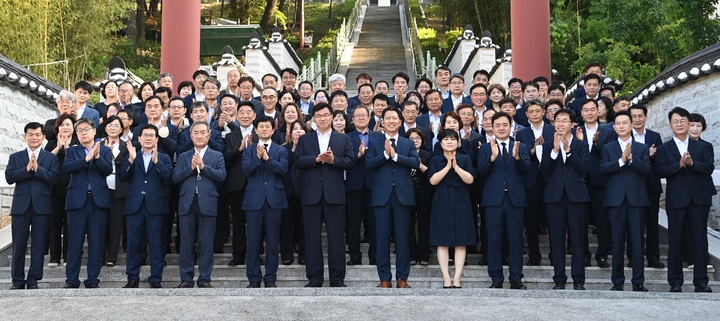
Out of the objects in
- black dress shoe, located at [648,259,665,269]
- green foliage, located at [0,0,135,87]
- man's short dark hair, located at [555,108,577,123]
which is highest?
green foliage, located at [0,0,135,87]

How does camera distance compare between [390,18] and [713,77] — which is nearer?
[713,77]

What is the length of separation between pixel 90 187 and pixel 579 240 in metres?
4.36

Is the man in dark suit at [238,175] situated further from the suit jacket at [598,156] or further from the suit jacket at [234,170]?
the suit jacket at [598,156]

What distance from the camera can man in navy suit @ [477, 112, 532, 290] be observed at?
7.29 m

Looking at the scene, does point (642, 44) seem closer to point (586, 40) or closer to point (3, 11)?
point (586, 40)

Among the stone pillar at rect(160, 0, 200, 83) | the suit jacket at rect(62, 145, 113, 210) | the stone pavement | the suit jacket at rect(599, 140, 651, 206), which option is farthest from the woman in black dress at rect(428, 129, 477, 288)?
the stone pillar at rect(160, 0, 200, 83)

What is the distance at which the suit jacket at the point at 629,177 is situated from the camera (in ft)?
23.7

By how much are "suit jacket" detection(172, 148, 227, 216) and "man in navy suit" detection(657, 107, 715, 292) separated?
3.95 meters

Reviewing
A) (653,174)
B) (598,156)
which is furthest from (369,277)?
(653,174)

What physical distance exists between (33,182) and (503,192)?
4194 mm

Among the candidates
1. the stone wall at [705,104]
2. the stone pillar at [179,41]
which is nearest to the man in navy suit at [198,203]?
the stone wall at [705,104]

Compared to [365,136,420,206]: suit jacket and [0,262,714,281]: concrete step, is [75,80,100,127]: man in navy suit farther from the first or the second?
[365,136,420,206]: suit jacket

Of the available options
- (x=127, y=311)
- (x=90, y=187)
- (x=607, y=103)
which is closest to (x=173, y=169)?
(x=90, y=187)

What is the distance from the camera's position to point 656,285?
7523 mm
